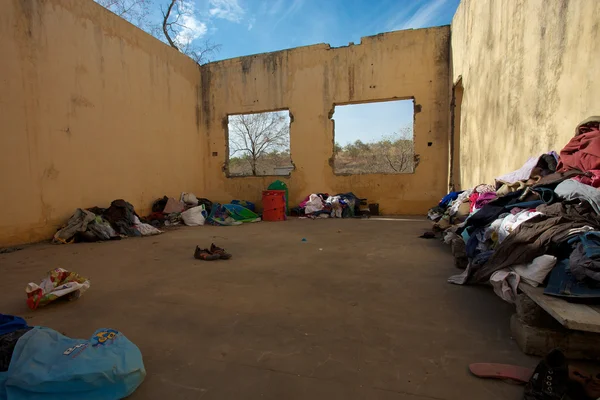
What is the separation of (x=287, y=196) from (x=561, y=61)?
615 centimetres

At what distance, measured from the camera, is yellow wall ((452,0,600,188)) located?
2.52 m

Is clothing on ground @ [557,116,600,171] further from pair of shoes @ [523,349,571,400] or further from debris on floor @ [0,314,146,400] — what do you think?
debris on floor @ [0,314,146,400]

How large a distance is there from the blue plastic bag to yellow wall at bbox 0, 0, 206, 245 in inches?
167

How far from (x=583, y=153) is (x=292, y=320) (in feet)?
8.12

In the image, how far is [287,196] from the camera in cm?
819

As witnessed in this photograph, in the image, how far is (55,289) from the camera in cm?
232

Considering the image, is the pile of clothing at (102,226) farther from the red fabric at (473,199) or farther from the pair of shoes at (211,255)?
the red fabric at (473,199)

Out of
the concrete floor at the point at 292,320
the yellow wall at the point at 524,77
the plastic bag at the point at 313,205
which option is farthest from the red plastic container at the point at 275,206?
the yellow wall at the point at 524,77

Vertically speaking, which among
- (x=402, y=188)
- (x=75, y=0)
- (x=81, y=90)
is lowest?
(x=402, y=188)

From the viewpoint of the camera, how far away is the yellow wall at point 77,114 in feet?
14.8

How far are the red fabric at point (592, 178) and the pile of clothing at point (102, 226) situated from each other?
569 cm

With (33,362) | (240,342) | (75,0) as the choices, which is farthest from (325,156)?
(33,362)

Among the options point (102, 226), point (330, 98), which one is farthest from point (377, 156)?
point (102, 226)

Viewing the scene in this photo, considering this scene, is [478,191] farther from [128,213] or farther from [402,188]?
[128,213]
